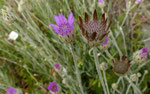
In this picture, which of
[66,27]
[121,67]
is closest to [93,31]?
[66,27]

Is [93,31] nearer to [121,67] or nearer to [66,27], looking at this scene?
[66,27]

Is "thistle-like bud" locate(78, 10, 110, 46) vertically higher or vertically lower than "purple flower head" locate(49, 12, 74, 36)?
lower

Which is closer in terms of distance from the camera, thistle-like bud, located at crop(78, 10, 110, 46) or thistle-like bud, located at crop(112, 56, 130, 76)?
thistle-like bud, located at crop(78, 10, 110, 46)

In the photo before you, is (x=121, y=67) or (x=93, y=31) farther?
(x=121, y=67)

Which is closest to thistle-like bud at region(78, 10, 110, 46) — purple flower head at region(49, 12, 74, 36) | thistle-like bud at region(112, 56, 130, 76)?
purple flower head at region(49, 12, 74, 36)

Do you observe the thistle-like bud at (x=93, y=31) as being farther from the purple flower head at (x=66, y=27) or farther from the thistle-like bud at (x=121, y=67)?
the thistle-like bud at (x=121, y=67)

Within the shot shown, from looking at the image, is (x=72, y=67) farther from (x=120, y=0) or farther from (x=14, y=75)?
(x=120, y=0)

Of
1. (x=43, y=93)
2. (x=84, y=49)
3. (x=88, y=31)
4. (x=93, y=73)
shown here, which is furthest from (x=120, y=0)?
(x=88, y=31)

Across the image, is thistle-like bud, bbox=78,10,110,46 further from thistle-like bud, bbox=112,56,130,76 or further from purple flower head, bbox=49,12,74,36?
thistle-like bud, bbox=112,56,130,76
